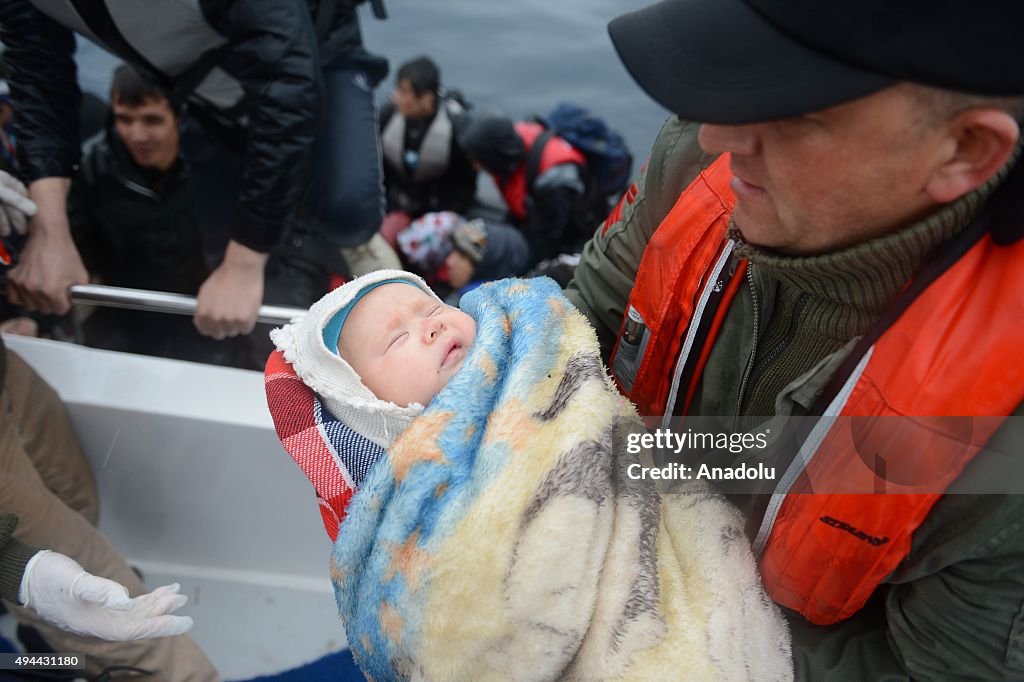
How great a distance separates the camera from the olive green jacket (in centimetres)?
73

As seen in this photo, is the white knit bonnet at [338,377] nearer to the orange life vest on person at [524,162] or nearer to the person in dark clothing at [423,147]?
the orange life vest on person at [524,162]

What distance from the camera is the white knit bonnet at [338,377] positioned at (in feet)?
3.51

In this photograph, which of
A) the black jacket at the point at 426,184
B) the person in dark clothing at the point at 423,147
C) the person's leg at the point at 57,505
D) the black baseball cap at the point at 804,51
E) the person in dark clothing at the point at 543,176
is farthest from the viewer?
the black jacket at the point at 426,184

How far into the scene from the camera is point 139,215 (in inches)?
97.8

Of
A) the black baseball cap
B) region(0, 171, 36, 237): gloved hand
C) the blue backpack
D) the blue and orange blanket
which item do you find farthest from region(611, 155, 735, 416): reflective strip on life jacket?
the blue backpack

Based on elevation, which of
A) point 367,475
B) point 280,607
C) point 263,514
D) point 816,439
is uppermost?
point 816,439

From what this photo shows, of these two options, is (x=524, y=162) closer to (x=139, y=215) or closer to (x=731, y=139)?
(x=139, y=215)

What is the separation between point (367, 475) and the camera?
101cm

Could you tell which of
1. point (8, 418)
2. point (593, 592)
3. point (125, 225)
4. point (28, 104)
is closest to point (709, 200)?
point (593, 592)

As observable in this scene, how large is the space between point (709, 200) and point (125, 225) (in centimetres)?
221

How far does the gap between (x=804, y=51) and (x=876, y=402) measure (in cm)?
38

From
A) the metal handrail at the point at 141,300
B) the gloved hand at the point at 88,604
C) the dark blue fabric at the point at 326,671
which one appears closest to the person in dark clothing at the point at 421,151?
the metal handrail at the point at 141,300

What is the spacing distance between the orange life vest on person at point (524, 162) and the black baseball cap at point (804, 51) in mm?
2959

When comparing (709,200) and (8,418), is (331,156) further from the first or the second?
(709,200)
